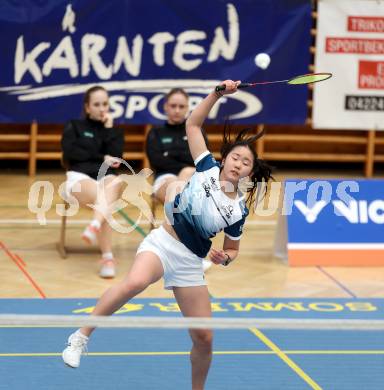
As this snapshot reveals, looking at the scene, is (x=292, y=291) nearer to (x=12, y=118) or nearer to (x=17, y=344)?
(x=17, y=344)

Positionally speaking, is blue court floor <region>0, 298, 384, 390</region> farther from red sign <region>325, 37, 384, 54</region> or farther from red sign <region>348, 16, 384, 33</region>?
red sign <region>348, 16, 384, 33</region>

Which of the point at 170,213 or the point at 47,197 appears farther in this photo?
the point at 47,197

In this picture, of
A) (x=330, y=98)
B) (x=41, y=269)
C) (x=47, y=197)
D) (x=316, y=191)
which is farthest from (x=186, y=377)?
(x=330, y=98)

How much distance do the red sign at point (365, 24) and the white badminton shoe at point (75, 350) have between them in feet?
25.1

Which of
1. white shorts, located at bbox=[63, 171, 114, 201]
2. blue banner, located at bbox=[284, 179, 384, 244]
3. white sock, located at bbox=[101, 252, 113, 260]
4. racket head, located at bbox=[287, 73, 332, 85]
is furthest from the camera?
blue banner, located at bbox=[284, 179, 384, 244]

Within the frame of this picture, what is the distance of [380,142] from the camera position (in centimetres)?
1294

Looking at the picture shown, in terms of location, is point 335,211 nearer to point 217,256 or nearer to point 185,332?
point 185,332

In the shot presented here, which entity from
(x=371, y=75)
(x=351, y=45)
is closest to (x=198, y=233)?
(x=351, y=45)

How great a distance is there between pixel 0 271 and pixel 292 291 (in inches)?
94.0

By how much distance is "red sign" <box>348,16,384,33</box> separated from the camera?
37.5 feet

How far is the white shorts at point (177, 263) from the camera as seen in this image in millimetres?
4793

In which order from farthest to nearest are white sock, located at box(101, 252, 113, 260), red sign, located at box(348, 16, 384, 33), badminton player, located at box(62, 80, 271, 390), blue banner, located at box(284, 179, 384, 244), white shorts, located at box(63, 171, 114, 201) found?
red sign, located at box(348, 16, 384, 33)
blue banner, located at box(284, 179, 384, 244)
white shorts, located at box(63, 171, 114, 201)
white sock, located at box(101, 252, 113, 260)
badminton player, located at box(62, 80, 271, 390)

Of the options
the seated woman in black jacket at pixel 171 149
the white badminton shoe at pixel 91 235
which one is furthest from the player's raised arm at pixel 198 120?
the seated woman in black jacket at pixel 171 149

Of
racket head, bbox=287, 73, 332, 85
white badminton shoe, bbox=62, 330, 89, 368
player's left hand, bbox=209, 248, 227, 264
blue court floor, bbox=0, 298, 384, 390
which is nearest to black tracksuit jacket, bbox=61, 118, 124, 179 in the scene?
blue court floor, bbox=0, 298, 384, 390
